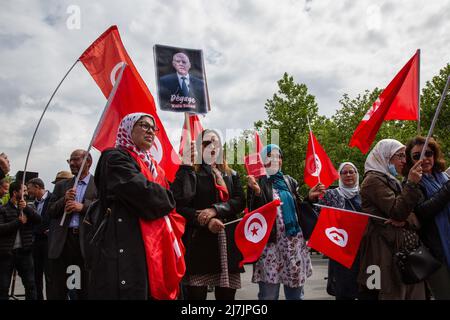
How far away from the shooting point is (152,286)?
2.86 meters

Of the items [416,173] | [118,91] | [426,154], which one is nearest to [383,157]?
[426,154]

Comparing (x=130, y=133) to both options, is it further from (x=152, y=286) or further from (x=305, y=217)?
(x=305, y=217)

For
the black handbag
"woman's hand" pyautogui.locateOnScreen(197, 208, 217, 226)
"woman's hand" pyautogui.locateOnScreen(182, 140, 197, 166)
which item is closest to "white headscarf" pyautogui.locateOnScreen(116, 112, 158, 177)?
"woman's hand" pyautogui.locateOnScreen(197, 208, 217, 226)

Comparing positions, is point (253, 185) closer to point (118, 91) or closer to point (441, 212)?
point (441, 212)

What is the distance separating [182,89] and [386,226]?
9.97 ft

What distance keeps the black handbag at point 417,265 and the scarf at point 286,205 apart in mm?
1215

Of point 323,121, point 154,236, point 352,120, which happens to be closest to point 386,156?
point 154,236

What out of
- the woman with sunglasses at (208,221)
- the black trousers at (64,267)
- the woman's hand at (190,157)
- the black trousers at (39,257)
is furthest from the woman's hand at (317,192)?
the black trousers at (39,257)

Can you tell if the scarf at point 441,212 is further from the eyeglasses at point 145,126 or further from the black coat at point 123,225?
the eyeglasses at point 145,126

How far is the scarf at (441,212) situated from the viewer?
3.53 metres

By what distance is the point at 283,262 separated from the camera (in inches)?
174

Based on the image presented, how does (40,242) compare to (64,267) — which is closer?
(64,267)

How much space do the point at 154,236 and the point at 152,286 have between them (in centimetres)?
33
